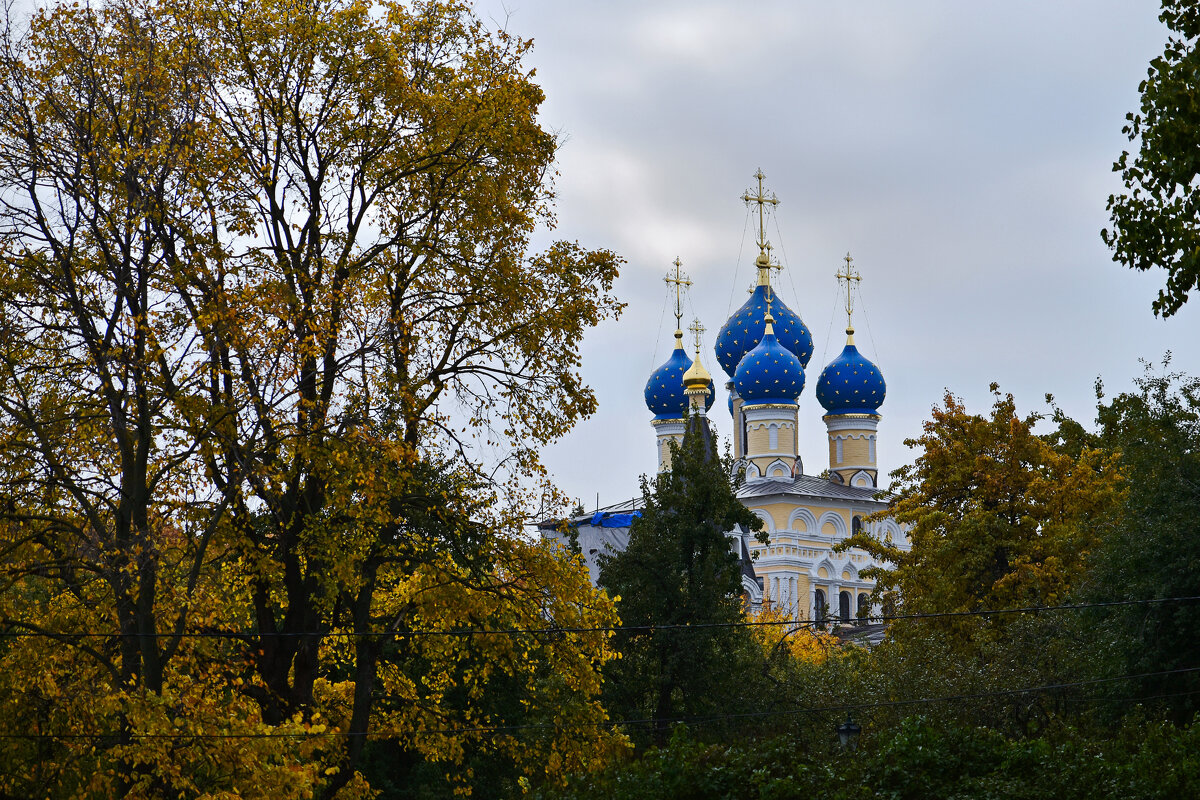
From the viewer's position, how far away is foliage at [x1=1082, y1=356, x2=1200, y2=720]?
20375 mm

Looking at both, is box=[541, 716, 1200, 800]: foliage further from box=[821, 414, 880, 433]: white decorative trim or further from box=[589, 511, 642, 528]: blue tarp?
box=[821, 414, 880, 433]: white decorative trim

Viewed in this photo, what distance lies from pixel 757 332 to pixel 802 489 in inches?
337

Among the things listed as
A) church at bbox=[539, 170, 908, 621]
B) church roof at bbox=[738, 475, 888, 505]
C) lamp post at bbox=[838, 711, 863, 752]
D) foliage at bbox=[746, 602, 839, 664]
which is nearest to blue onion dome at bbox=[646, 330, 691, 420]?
church at bbox=[539, 170, 908, 621]

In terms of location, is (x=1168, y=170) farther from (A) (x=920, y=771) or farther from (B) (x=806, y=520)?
(B) (x=806, y=520)

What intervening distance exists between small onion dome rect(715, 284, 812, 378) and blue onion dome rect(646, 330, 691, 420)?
1971 mm

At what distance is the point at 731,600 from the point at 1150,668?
321 inches

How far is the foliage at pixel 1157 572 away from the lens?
66.8 ft

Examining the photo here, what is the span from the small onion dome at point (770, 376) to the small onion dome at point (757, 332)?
331 cm

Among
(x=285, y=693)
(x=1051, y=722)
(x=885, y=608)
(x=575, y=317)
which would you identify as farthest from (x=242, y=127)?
(x=885, y=608)

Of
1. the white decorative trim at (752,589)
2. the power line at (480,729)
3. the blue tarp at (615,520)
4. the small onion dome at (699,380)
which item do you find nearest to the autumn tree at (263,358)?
the power line at (480,729)

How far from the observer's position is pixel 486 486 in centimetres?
1551

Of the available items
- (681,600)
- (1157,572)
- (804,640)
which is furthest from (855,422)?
(1157,572)

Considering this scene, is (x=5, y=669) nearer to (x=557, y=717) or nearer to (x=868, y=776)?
(x=557, y=717)

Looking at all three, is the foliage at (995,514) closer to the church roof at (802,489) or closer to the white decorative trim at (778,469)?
the church roof at (802,489)
